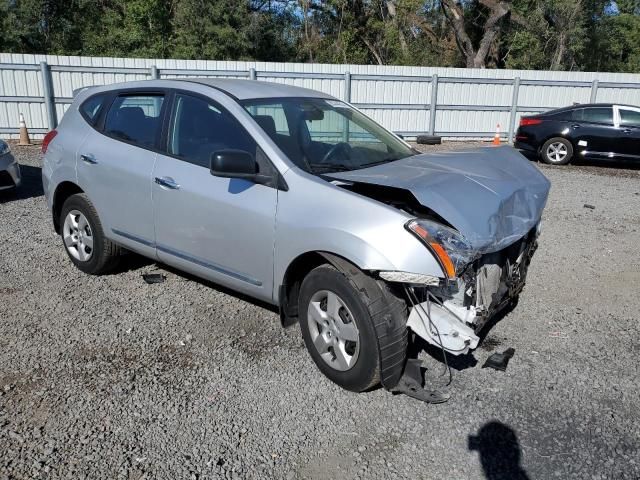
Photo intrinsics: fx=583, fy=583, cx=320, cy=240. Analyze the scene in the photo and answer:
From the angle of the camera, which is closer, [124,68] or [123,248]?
[123,248]

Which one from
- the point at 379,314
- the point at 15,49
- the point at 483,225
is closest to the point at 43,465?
the point at 379,314

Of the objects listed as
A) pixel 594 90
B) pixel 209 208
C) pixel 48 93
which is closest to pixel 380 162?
pixel 209 208

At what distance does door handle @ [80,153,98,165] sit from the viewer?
5.00 metres

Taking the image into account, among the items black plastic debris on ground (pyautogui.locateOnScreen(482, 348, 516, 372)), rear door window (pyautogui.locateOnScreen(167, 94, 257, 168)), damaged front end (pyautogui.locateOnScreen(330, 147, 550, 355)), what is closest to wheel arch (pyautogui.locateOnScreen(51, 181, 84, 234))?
rear door window (pyautogui.locateOnScreen(167, 94, 257, 168))

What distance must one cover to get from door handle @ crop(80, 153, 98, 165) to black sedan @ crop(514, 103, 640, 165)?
1152cm

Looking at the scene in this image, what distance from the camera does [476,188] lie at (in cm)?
377

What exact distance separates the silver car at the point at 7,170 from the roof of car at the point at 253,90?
4745 mm

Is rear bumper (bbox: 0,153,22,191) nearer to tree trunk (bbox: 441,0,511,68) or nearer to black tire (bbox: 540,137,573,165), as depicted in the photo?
black tire (bbox: 540,137,573,165)

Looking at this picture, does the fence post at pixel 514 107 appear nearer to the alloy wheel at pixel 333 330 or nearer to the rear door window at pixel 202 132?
the rear door window at pixel 202 132

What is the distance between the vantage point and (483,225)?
3422 millimetres

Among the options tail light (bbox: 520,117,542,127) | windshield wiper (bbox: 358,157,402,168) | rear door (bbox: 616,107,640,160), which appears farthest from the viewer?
tail light (bbox: 520,117,542,127)

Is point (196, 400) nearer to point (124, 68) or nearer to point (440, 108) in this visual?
point (124, 68)

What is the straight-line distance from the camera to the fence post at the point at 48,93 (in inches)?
584

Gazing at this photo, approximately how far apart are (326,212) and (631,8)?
42.8 m
